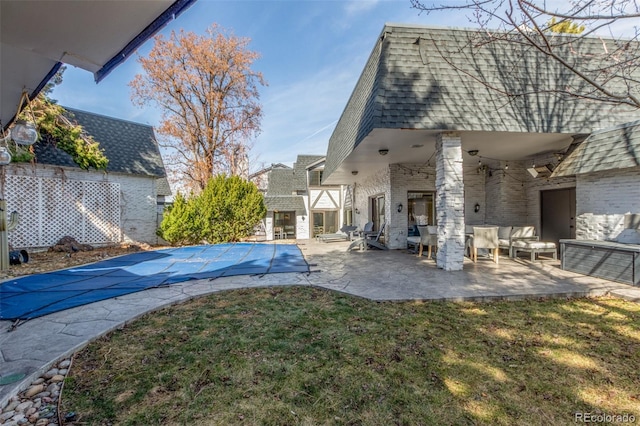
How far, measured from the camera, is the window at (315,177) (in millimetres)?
19062

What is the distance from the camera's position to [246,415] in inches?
74.6

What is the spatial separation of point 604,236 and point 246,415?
8.22 metres

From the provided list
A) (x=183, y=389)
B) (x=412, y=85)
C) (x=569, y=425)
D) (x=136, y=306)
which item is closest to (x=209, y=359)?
(x=183, y=389)

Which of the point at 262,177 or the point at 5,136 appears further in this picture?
the point at 262,177

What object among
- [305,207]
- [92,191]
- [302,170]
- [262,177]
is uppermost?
[262,177]

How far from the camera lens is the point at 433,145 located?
6.98m

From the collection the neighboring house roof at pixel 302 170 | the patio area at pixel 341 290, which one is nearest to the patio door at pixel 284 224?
the neighboring house roof at pixel 302 170

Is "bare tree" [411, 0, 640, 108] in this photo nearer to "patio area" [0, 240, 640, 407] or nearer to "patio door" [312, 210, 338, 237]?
"patio area" [0, 240, 640, 407]

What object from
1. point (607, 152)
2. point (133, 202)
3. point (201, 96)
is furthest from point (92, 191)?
point (607, 152)

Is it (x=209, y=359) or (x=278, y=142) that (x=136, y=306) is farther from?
(x=278, y=142)

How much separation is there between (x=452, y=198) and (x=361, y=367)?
452 cm

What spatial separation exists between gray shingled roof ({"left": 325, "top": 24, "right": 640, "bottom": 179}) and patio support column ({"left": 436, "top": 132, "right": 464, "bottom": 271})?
17.3 inches

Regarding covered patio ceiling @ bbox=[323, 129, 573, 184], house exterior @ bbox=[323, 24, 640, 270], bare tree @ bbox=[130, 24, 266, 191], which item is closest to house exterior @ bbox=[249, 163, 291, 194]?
bare tree @ bbox=[130, 24, 266, 191]

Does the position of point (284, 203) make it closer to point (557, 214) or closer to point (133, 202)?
point (133, 202)
